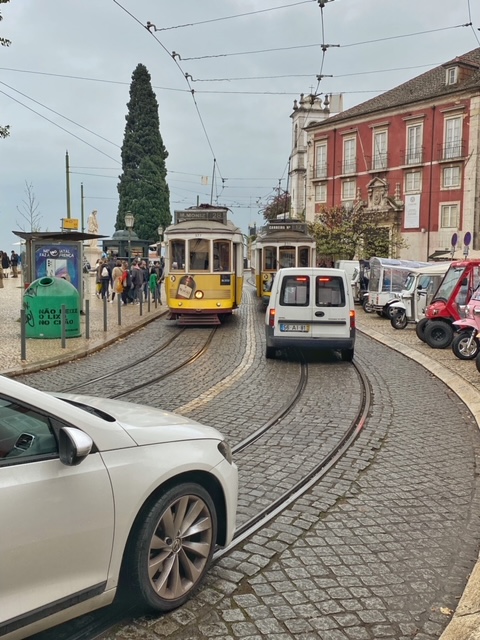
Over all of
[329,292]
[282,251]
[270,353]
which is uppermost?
[282,251]

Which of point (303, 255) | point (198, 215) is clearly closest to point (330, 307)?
point (198, 215)

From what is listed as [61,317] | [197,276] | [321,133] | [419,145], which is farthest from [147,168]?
[61,317]

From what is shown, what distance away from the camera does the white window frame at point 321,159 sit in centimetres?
5506

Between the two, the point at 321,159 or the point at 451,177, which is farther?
the point at 321,159

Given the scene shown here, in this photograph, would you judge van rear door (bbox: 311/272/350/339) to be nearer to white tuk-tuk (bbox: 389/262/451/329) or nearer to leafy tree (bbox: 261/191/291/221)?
white tuk-tuk (bbox: 389/262/451/329)

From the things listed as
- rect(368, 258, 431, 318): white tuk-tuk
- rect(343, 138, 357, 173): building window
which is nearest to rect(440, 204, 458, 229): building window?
rect(343, 138, 357, 173): building window

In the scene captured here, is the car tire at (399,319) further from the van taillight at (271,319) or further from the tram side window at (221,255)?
the van taillight at (271,319)

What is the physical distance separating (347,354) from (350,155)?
43.6 meters

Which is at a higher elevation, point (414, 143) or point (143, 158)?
point (143, 158)

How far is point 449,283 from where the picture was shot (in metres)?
14.9

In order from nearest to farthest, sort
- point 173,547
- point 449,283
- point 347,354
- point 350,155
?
point 173,547 → point 347,354 → point 449,283 → point 350,155

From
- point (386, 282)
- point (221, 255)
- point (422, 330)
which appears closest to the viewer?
point (422, 330)

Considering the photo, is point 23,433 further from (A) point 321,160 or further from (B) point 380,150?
(A) point 321,160

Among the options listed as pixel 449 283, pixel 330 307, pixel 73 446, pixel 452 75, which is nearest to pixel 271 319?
pixel 330 307
